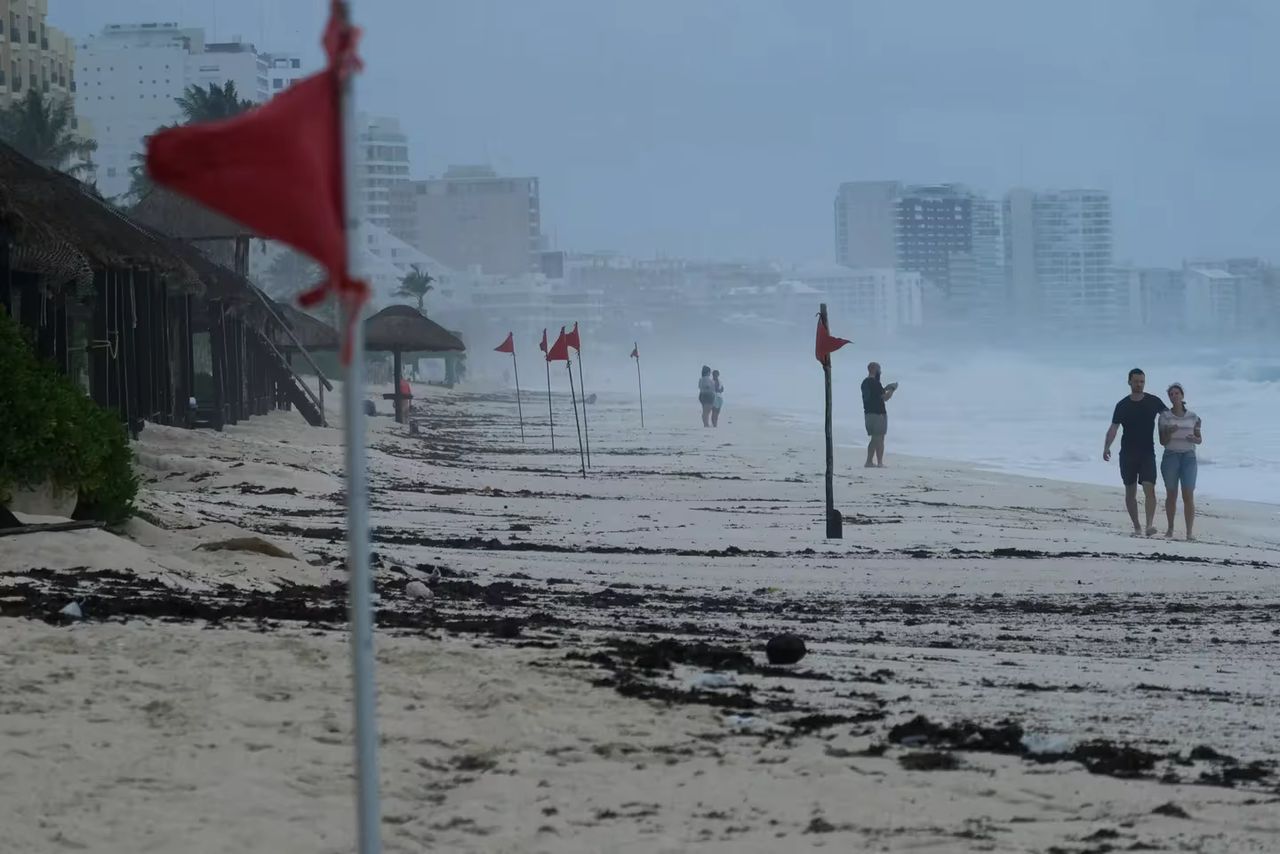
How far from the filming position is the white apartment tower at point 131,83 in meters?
164

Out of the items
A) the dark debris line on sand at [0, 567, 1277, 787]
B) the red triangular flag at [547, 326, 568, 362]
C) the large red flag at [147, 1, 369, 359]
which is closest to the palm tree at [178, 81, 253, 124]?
the red triangular flag at [547, 326, 568, 362]

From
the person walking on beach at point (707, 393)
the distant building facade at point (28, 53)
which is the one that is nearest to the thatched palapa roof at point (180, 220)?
the person walking on beach at point (707, 393)

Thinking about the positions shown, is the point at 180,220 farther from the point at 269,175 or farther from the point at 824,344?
the point at 269,175

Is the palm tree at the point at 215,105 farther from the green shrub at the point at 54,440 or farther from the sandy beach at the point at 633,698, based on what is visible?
the green shrub at the point at 54,440

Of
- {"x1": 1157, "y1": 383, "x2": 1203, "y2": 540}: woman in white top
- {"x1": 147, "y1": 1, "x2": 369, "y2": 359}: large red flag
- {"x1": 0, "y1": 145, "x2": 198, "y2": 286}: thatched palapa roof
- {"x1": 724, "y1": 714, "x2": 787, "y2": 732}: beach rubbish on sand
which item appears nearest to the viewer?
{"x1": 147, "y1": 1, "x2": 369, "y2": 359}: large red flag

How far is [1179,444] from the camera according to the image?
15344mm

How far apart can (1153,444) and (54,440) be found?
9375 mm

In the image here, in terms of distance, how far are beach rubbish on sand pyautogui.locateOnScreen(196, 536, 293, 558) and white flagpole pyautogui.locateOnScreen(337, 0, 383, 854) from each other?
7184 mm

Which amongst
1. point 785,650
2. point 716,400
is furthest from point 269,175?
point 716,400

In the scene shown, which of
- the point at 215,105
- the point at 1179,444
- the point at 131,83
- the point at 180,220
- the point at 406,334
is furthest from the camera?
the point at 131,83

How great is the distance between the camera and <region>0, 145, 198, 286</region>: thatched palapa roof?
13992 mm

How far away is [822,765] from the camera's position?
5.40 metres

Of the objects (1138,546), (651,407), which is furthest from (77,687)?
(651,407)

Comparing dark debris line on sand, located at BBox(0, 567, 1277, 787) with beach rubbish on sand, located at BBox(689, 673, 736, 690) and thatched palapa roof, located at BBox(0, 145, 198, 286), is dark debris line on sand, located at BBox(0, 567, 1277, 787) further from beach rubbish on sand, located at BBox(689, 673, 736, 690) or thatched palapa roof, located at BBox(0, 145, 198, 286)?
thatched palapa roof, located at BBox(0, 145, 198, 286)
